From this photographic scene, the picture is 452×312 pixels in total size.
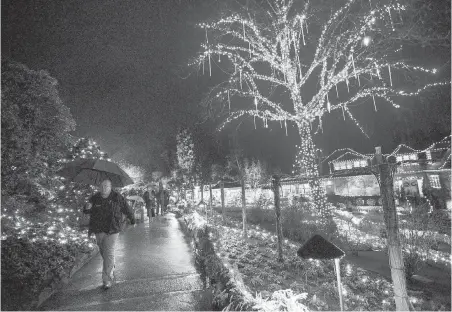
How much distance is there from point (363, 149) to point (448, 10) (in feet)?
116

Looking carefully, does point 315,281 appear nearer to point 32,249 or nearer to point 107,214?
point 107,214

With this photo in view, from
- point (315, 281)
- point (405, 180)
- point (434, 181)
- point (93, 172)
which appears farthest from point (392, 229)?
point (405, 180)

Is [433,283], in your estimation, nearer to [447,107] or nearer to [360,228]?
[360,228]

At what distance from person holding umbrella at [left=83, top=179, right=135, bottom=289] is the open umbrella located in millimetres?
1226

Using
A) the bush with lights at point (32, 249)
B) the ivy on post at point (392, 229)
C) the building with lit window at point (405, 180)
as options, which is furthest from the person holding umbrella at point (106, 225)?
the building with lit window at point (405, 180)

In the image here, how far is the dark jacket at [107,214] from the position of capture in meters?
4.84

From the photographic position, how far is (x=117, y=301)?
421cm

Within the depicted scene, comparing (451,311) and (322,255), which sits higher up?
(322,255)

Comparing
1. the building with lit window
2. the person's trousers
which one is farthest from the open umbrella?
the building with lit window

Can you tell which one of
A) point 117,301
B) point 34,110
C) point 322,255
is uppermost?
point 34,110

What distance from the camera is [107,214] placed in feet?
16.0

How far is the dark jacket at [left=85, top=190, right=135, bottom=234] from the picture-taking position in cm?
484

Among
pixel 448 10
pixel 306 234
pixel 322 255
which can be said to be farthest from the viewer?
pixel 306 234

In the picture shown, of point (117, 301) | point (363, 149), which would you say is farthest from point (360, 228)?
point (363, 149)
